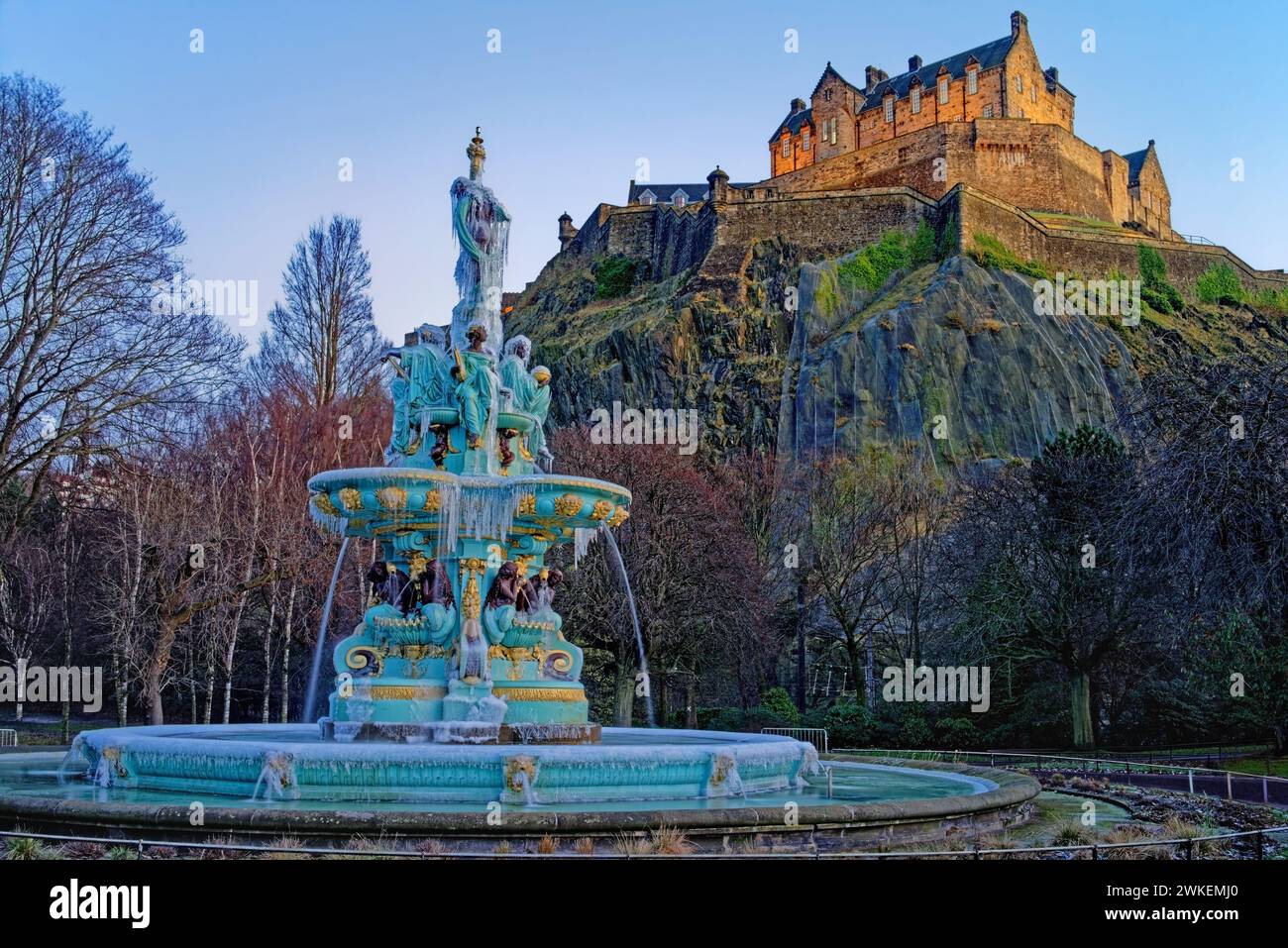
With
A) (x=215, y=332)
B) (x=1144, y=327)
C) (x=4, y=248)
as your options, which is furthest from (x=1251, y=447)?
(x=1144, y=327)

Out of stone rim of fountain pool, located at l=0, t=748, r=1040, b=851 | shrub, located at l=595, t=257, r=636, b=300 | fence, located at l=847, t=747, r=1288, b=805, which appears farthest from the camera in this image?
shrub, located at l=595, t=257, r=636, b=300

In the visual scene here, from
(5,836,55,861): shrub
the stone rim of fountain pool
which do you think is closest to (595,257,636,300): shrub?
the stone rim of fountain pool

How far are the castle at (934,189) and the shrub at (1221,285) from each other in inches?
22.4

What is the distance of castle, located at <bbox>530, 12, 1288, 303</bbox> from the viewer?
7262 centimetres

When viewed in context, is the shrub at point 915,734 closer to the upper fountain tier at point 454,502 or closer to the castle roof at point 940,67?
the upper fountain tier at point 454,502

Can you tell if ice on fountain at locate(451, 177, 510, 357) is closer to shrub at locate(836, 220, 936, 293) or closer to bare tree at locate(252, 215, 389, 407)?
bare tree at locate(252, 215, 389, 407)

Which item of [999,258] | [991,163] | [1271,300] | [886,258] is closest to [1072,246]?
[999,258]

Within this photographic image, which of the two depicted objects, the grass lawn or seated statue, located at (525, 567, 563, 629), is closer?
seated statue, located at (525, 567, 563, 629)

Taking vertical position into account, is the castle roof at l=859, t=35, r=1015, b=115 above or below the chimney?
above

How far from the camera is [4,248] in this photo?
2194 centimetres

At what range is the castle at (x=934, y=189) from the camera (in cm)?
7262

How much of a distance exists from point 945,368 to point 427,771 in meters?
56.3

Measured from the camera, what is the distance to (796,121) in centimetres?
9156

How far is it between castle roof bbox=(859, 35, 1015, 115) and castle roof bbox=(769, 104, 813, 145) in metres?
3.86
